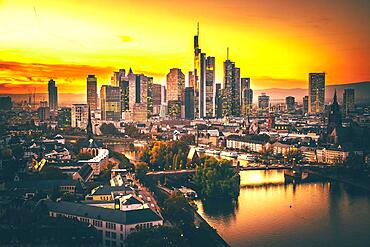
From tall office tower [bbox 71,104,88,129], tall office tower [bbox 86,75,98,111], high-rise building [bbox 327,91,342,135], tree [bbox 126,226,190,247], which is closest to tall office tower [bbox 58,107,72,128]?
tall office tower [bbox 71,104,88,129]

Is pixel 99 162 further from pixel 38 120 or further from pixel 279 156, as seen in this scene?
pixel 38 120

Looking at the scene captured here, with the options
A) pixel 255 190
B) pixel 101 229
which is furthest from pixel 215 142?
pixel 101 229

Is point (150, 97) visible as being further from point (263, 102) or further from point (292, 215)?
point (292, 215)

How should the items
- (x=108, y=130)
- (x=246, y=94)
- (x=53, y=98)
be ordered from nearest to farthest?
(x=53, y=98)
(x=108, y=130)
(x=246, y=94)

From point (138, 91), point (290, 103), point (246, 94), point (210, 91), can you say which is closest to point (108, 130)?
point (138, 91)

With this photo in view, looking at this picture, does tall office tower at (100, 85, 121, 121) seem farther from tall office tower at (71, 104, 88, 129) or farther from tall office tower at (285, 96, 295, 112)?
tall office tower at (285, 96, 295, 112)

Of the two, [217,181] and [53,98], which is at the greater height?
[53,98]
